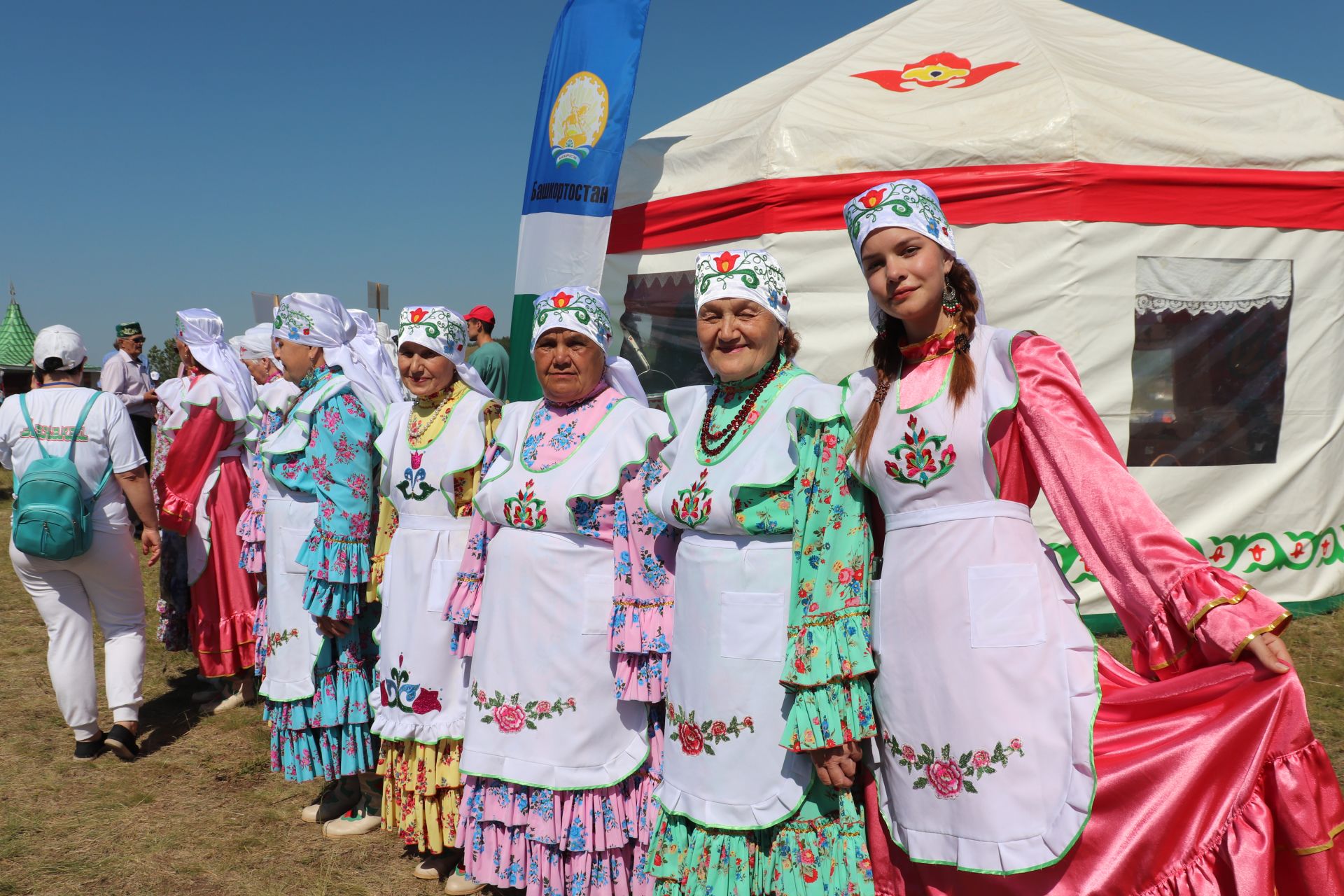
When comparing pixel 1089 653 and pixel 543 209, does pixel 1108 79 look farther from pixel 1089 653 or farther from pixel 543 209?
pixel 1089 653

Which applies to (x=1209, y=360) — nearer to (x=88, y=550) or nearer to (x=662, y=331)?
(x=662, y=331)

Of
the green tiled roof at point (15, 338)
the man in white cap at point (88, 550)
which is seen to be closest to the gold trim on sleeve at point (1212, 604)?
the man in white cap at point (88, 550)

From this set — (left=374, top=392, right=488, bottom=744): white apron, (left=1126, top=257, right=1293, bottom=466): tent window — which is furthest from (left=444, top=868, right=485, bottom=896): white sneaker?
(left=1126, top=257, right=1293, bottom=466): tent window

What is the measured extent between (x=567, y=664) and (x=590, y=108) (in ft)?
12.3

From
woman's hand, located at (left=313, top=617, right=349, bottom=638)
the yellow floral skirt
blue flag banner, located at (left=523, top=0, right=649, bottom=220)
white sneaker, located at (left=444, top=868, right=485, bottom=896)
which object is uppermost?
blue flag banner, located at (left=523, top=0, right=649, bottom=220)

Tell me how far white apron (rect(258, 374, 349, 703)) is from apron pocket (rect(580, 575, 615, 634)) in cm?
137

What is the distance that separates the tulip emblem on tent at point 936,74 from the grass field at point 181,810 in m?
3.72

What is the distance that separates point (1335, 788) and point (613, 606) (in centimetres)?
178

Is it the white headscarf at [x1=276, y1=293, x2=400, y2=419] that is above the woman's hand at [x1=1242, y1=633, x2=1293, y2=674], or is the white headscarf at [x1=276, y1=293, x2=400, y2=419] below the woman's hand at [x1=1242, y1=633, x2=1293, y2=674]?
above

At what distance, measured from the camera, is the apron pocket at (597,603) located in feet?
9.64

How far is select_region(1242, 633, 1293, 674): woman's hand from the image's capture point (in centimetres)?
179

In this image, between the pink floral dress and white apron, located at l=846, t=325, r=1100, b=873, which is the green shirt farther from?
white apron, located at l=846, t=325, r=1100, b=873

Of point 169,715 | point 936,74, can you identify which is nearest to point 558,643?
point 169,715

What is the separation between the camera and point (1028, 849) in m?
1.92
